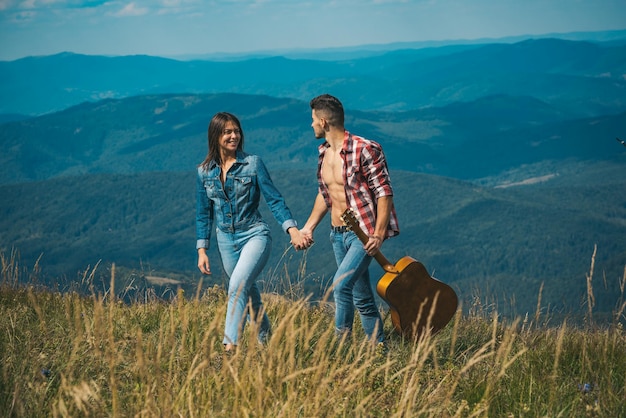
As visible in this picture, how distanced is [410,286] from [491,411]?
1.32 meters

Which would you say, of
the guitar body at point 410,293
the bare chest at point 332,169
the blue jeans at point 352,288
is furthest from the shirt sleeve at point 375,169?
the guitar body at point 410,293

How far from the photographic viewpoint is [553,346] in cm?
536

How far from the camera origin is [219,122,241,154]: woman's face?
212 inches

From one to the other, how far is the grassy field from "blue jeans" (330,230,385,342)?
17 centimetres

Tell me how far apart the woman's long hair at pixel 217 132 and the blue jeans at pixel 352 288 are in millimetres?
974

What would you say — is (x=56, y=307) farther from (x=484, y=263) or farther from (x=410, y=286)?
(x=484, y=263)

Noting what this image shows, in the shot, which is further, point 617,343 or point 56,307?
point 56,307

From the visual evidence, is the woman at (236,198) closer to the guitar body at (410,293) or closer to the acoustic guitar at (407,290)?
the acoustic guitar at (407,290)

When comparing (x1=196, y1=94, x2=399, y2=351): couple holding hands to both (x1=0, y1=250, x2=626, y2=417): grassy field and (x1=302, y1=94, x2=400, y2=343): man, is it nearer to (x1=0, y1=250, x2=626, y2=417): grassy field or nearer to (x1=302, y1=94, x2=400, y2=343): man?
(x1=302, y1=94, x2=400, y2=343): man

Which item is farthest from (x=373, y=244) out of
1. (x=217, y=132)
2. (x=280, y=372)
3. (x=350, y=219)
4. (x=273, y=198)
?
(x=280, y=372)

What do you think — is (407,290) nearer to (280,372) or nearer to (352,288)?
(352,288)

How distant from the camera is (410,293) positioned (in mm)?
5258

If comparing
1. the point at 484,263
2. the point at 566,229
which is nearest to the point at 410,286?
the point at 484,263

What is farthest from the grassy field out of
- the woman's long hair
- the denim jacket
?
the woman's long hair
